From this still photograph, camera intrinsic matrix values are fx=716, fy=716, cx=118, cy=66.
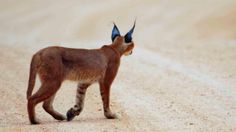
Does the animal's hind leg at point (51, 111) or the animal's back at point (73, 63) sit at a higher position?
the animal's back at point (73, 63)

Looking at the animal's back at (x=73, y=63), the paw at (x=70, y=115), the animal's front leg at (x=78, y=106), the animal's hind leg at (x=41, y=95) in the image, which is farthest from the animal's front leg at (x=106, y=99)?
the animal's hind leg at (x=41, y=95)

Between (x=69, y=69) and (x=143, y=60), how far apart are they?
26.8ft

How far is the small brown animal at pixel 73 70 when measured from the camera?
9.87 metres

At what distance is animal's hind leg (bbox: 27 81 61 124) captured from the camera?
979 centimetres

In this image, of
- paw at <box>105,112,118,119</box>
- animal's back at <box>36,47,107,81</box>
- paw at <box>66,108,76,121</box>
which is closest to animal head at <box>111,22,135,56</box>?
animal's back at <box>36,47,107,81</box>

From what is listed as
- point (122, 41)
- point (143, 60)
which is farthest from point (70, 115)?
point (143, 60)

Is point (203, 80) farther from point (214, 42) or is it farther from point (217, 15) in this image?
point (217, 15)

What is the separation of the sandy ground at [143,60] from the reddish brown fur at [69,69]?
0.36 meters

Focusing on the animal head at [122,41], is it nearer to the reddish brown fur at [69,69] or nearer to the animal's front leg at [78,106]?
the reddish brown fur at [69,69]

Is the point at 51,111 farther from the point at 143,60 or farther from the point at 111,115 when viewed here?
the point at 143,60

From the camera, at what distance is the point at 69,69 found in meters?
10.1

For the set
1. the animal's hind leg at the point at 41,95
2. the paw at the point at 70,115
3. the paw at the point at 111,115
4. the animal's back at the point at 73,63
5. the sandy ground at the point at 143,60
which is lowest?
the sandy ground at the point at 143,60

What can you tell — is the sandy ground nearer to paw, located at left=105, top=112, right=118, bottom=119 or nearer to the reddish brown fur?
paw, located at left=105, top=112, right=118, bottom=119

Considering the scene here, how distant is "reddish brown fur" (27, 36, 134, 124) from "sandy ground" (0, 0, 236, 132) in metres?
0.36
